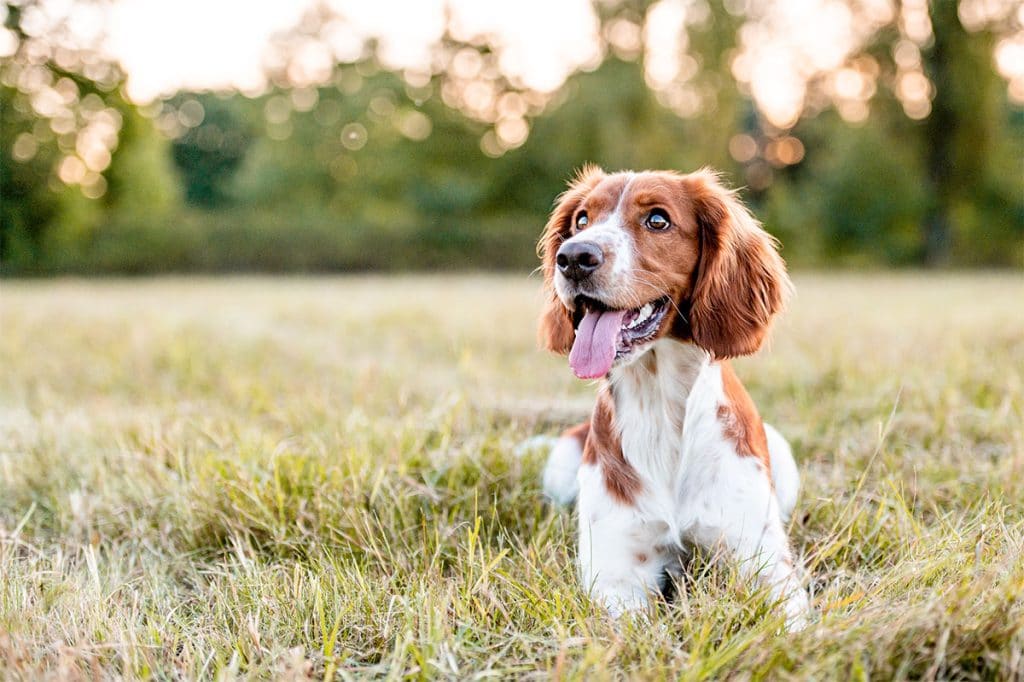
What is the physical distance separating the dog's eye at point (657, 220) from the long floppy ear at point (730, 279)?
0.14 meters

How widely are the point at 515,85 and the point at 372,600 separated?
91.7ft

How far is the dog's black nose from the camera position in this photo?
8.27ft

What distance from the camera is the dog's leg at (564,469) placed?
3.14 meters

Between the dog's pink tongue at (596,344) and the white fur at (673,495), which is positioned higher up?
the dog's pink tongue at (596,344)

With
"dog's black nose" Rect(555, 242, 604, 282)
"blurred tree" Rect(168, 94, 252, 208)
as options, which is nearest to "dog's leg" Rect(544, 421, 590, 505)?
"dog's black nose" Rect(555, 242, 604, 282)

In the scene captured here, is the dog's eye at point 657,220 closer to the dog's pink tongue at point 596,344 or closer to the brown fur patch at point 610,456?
the dog's pink tongue at point 596,344

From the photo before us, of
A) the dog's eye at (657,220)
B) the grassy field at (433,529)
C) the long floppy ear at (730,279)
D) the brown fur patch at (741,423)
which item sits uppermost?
the dog's eye at (657,220)

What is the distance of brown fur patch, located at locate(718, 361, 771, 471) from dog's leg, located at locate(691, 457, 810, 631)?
2.0 inches

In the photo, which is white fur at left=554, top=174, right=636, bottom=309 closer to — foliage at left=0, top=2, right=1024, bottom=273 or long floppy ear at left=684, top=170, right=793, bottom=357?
long floppy ear at left=684, top=170, right=793, bottom=357

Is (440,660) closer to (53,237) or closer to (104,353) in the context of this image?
(104,353)

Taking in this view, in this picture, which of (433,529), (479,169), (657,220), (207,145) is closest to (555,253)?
(657,220)

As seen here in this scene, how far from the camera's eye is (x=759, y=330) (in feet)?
9.21

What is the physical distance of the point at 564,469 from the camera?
318 centimetres

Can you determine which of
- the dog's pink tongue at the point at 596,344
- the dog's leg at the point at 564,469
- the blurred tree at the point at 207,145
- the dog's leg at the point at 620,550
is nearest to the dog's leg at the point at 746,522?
the dog's leg at the point at 620,550
